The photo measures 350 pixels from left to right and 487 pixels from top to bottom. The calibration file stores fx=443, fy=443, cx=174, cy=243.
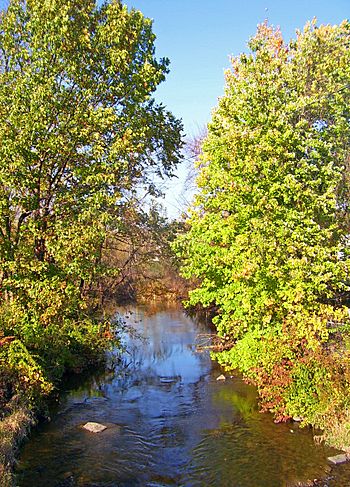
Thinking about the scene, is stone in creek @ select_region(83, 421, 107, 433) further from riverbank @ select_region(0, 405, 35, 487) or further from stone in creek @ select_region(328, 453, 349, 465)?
stone in creek @ select_region(328, 453, 349, 465)

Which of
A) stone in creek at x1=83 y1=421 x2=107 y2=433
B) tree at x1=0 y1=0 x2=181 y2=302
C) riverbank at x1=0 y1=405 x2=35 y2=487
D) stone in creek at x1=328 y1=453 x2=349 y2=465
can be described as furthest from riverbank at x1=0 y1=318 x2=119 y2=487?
stone in creek at x1=328 y1=453 x2=349 y2=465

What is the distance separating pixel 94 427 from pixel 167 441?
7.35ft

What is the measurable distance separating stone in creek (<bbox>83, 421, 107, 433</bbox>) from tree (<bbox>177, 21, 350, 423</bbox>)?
4949 mm

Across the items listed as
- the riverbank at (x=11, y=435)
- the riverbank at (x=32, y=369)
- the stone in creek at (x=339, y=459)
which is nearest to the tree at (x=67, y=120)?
the riverbank at (x=32, y=369)

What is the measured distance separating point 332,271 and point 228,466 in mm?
6220

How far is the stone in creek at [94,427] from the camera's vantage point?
12.7 m

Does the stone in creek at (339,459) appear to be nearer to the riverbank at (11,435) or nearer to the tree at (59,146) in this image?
the riverbank at (11,435)

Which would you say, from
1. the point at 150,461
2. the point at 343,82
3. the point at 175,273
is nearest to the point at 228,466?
the point at 150,461

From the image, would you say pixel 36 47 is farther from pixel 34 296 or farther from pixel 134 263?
pixel 134 263

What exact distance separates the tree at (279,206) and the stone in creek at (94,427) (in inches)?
195

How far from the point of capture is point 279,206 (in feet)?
44.8

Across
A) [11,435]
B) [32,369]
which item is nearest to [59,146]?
[32,369]

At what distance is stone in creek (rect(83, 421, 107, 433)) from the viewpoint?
12.7 m

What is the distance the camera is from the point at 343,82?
1509 centimetres
